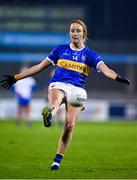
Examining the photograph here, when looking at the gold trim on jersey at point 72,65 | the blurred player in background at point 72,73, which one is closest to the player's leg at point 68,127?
the blurred player in background at point 72,73

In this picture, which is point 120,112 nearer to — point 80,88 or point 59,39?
point 59,39

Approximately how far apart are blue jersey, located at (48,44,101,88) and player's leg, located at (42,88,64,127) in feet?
0.82

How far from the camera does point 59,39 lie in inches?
1384

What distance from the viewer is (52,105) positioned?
1028 centimetres

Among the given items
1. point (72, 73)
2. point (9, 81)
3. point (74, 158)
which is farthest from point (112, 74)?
point (74, 158)

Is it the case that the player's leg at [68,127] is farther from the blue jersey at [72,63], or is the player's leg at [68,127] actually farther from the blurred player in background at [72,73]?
the blue jersey at [72,63]

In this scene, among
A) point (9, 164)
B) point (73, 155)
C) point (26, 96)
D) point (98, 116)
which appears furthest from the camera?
point (98, 116)

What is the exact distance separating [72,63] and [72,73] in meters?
0.15

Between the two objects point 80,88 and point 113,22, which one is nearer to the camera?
point 80,88

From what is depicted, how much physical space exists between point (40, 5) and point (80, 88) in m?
24.2

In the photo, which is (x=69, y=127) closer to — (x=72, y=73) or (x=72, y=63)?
(x=72, y=73)

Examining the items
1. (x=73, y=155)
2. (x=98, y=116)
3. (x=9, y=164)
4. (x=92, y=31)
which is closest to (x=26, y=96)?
(x=98, y=116)

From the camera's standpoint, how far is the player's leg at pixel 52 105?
992 centimetres

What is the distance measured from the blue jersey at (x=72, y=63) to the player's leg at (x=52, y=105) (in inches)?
9.8
